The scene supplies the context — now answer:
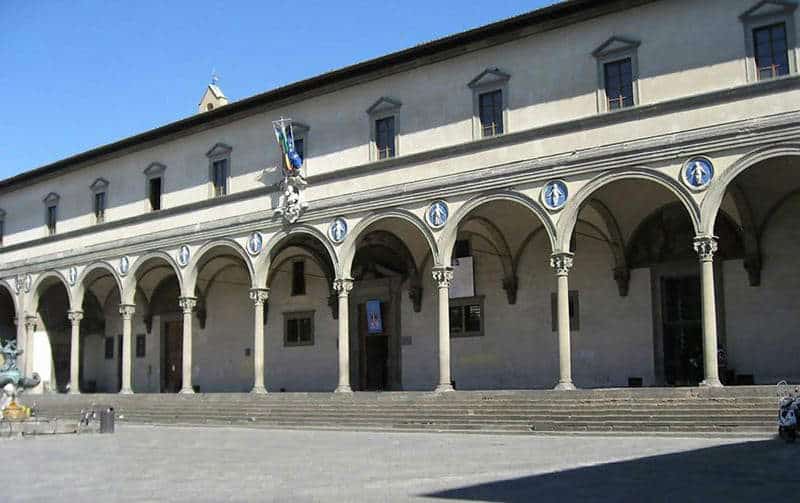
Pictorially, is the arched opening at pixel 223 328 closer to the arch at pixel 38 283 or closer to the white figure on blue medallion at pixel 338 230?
the arch at pixel 38 283

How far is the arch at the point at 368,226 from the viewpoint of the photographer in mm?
24188

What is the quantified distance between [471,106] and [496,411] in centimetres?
798

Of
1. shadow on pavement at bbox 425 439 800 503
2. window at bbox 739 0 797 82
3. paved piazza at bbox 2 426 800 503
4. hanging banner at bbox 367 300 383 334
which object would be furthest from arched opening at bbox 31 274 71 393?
shadow on pavement at bbox 425 439 800 503

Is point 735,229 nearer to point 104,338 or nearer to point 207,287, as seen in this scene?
point 207,287

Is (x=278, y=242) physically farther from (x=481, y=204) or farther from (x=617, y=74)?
(x=617, y=74)

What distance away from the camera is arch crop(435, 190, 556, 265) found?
21797mm

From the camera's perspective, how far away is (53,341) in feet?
127

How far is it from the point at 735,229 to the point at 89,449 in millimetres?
15674

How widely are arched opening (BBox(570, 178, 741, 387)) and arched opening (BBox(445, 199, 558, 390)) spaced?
108 cm

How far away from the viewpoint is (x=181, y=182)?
31.3 m

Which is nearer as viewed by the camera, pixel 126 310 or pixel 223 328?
pixel 126 310

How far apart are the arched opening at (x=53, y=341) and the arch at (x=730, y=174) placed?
27.1m

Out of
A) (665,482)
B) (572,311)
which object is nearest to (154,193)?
(572,311)

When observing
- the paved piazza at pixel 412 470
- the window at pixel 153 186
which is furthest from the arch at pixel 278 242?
the paved piazza at pixel 412 470
